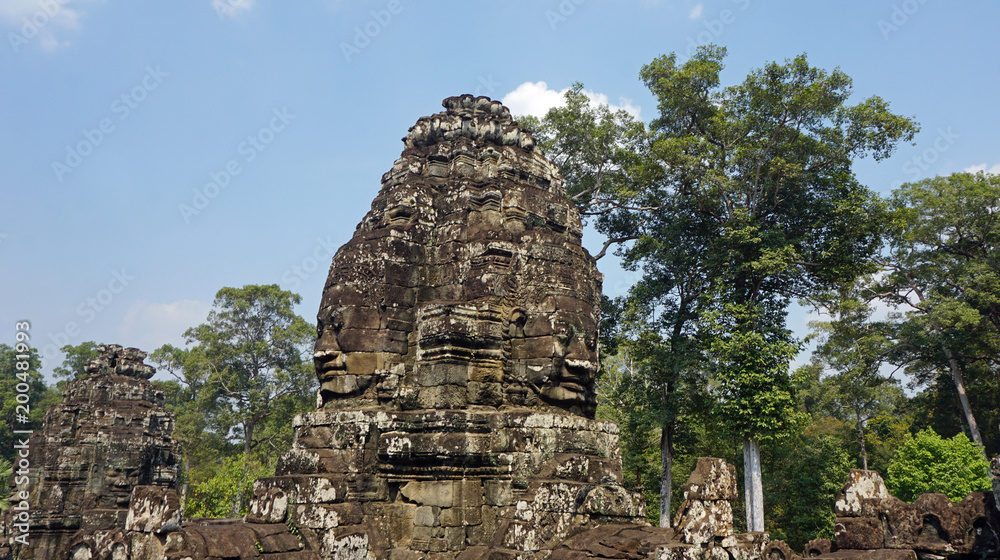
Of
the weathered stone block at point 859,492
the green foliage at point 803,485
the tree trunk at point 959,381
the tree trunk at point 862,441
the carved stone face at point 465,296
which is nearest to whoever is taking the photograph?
the weathered stone block at point 859,492

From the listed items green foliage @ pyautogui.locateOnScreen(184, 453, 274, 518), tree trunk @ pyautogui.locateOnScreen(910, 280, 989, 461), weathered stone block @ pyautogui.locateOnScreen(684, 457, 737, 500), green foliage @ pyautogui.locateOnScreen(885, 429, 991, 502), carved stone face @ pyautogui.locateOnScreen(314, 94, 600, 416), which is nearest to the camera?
weathered stone block @ pyautogui.locateOnScreen(684, 457, 737, 500)

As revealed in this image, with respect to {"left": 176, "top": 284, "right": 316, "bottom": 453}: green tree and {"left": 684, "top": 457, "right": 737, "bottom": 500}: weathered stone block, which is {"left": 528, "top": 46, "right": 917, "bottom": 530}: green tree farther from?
{"left": 176, "top": 284, "right": 316, "bottom": 453}: green tree

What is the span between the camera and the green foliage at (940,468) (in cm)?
2056

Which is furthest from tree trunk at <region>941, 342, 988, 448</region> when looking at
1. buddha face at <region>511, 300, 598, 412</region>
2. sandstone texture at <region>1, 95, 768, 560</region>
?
buddha face at <region>511, 300, 598, 412</region>

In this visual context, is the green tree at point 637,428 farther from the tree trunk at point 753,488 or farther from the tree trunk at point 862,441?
the tree trunk at point 862,441

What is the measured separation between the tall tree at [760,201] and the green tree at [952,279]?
22.1ft

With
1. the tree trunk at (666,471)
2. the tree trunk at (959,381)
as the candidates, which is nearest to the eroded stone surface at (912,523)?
the tree trunk at (666,471)

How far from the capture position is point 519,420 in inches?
309

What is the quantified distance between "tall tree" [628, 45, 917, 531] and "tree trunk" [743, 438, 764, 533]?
37mm

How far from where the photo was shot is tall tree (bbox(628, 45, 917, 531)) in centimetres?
1672

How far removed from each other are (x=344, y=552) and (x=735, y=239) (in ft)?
45.4

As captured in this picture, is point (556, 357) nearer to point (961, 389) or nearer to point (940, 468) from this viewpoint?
point (940, 468)

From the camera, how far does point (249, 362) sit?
3391cm

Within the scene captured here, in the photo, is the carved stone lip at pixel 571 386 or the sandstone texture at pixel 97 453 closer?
the carved stone lip at pixel 571 386
